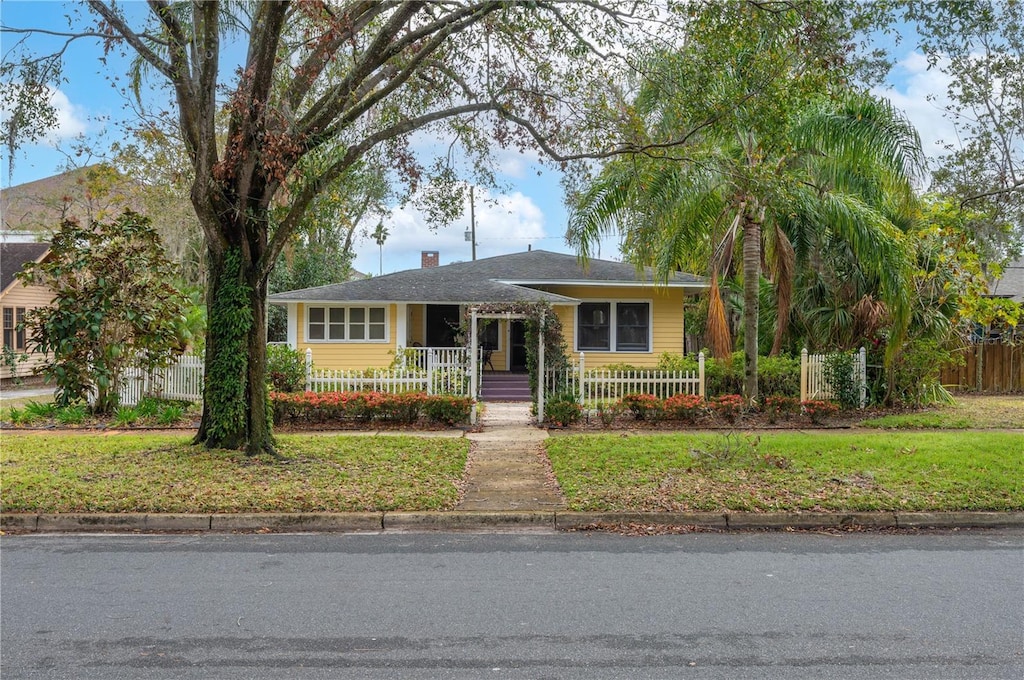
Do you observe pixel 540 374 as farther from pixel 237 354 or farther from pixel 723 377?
pixel 237 354

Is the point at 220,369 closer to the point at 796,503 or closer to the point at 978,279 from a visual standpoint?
the point at 796,503

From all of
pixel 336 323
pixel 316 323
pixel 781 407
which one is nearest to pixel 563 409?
pixel 781 407

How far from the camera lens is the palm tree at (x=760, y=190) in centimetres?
1147

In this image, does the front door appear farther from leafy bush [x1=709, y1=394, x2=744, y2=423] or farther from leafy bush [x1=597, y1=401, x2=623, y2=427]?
leafy bush [x1=709, y1=394, x2=744, y2=423]

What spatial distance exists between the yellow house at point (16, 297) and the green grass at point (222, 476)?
47.0ft

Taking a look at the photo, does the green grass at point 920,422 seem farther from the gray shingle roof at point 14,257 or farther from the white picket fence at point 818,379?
the gray shingle roof at point 14,257

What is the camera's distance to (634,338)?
21.3 m

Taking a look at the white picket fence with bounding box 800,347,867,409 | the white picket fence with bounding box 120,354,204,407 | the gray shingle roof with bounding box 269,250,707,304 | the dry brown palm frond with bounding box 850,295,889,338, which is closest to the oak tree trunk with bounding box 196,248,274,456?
the white picket fence with bounding box 120,354,204,407

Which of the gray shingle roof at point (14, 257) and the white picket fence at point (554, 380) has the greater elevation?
the gray shingle roof at point (14, 257)

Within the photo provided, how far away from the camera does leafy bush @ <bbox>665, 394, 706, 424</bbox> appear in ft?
45.7

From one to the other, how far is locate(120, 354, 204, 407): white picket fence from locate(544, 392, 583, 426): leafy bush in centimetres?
752

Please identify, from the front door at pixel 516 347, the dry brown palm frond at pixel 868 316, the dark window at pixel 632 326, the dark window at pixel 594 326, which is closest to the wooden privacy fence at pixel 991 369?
the dry brown palm frond at pixel 868 316

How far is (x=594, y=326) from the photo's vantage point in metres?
21.3

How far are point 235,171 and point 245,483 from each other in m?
4.02
